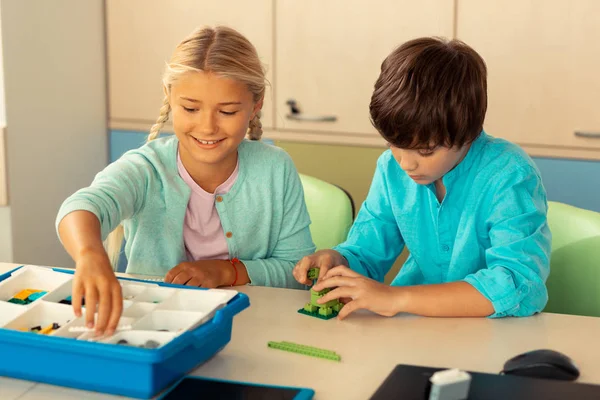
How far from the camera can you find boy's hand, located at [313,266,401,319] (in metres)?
1.22

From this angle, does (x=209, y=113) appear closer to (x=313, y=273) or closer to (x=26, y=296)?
(x=313, y=273)

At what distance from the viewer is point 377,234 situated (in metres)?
1.54

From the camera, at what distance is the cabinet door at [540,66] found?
7.69ft

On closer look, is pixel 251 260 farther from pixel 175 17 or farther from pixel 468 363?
pixel 175 17

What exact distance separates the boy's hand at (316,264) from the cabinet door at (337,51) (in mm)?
1250

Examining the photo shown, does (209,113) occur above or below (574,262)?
above

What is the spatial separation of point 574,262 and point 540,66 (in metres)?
1.06

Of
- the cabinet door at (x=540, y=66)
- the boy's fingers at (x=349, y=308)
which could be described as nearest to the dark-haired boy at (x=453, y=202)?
the boy's fingers at (x=349, y=308)

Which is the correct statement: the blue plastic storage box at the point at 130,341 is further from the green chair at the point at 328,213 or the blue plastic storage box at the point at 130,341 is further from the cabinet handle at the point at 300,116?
the cabinet handle at the point at 300,116

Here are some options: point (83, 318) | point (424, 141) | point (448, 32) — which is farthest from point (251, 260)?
point (448, 32)

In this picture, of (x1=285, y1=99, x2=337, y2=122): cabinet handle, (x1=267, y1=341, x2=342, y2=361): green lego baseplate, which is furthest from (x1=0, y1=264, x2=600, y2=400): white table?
(x1=285, y1=99, x2=337, y2=122): cabinet handle

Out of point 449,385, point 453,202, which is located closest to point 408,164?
point 453,202

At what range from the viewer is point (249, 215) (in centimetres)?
157

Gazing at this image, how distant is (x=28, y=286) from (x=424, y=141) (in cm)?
62
